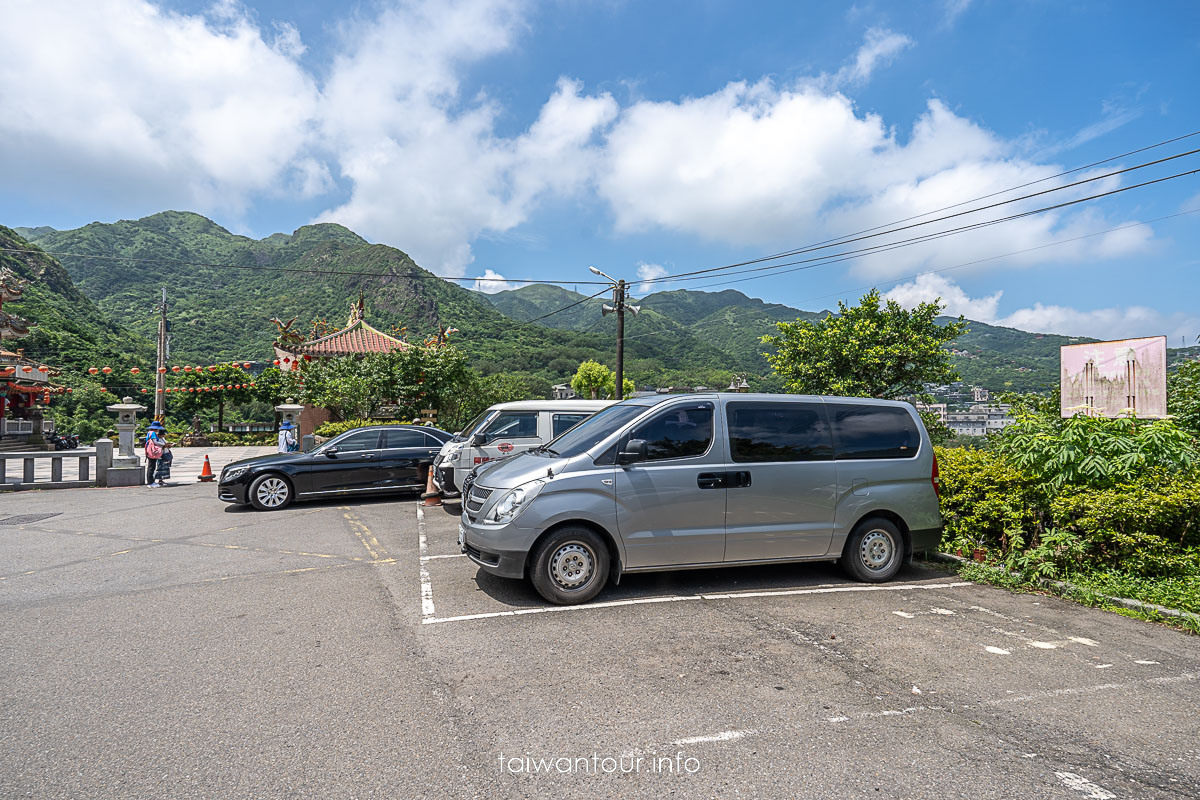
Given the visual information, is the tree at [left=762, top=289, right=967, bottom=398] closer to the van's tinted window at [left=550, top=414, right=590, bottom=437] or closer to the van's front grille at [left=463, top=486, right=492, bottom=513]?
the van's tinted window at [left=550, top=414, right=590, bottom=437]

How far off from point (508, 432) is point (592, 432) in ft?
15.8

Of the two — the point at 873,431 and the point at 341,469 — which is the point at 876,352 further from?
the point at 341,469

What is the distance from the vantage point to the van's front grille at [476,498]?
599cm

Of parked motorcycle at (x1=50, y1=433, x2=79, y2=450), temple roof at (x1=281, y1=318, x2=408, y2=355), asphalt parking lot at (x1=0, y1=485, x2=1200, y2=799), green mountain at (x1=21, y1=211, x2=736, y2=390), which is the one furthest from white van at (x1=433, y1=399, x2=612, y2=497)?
green mountain at (x1=21, y1=211, x2=736, y2=390)

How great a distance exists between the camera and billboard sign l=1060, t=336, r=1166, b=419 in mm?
9148

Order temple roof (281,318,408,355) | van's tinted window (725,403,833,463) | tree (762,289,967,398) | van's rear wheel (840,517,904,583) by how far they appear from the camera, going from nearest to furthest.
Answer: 1. van's tinted window (725,403,833,463)
2. van's rear wheel (840,517,904,583)
3. tree (762,289,967,398)
4. temple roof (281,318,408,355)

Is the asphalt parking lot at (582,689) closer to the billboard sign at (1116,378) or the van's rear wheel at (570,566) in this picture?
the van's rear wheel at (570,566)

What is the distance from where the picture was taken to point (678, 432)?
598 centimetres

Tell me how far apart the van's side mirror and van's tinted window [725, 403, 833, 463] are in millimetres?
894

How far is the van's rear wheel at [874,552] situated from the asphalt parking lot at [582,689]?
21 cm

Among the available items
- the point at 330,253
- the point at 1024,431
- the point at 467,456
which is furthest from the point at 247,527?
the point at 330,253

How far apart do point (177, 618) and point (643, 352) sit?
85.7 meters

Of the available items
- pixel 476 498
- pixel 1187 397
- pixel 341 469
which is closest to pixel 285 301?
pixel 341 469

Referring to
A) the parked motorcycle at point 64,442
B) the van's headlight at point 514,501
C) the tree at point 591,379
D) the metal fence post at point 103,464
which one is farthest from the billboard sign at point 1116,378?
the tree at point 591,379
